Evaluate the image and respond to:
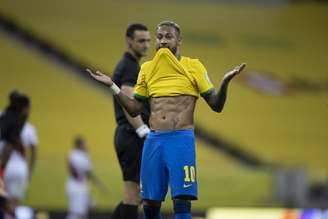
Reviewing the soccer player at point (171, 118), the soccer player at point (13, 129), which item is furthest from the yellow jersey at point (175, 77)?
the soccer player at point (13, 129)

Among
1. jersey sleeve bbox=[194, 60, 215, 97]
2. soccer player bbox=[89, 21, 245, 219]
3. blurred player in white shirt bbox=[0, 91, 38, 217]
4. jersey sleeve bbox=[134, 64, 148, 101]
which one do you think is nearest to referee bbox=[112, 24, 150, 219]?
jersey sleeve bbox=[134, 64, 148, 101]

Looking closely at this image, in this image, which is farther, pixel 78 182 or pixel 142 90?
pixel 78 182

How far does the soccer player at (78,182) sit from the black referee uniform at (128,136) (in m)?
11.1

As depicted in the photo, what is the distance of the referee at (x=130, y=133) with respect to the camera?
8.57 meters

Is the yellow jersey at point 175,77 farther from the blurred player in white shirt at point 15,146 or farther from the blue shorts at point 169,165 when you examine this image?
the blurred player in white shirt at point 15,146

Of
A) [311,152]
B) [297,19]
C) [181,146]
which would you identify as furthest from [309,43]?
[181,146]

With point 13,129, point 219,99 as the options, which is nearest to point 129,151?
point 219,99

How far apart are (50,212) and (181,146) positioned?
1329 centimetres

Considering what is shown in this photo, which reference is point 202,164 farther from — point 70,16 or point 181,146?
point 181,146

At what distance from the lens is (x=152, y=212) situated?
741cm

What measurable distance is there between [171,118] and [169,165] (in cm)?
36

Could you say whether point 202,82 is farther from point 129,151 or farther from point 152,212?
point 129,151

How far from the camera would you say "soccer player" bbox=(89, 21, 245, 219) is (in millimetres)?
7133

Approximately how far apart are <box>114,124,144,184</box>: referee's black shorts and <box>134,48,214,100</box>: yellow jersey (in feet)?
4.63
